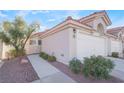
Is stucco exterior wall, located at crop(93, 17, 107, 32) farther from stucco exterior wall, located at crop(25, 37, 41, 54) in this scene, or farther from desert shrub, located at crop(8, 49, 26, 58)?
stucco exterior wall, located at crop(25, 37, 41, 54)

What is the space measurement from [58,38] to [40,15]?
260 cm

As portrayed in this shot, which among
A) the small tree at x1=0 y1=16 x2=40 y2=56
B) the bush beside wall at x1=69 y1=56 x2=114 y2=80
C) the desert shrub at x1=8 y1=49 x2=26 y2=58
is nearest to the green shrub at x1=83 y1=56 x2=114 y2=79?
the bush beside wall at x1=69 y1=56 x2=114 y2=80

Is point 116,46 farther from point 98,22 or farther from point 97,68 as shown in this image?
point 97,68

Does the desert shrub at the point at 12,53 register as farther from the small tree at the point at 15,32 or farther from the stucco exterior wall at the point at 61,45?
the stucco exterior wall at the point at 61,45

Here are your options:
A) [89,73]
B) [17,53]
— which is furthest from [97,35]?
[17,53]

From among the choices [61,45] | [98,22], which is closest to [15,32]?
[61,45]

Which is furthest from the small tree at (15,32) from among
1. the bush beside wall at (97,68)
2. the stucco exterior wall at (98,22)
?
the bush beside wall at (97,68)

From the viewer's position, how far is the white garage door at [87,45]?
8.61 metres

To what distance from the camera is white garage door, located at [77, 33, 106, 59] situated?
8.61m

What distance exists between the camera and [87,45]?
29.9 ft
